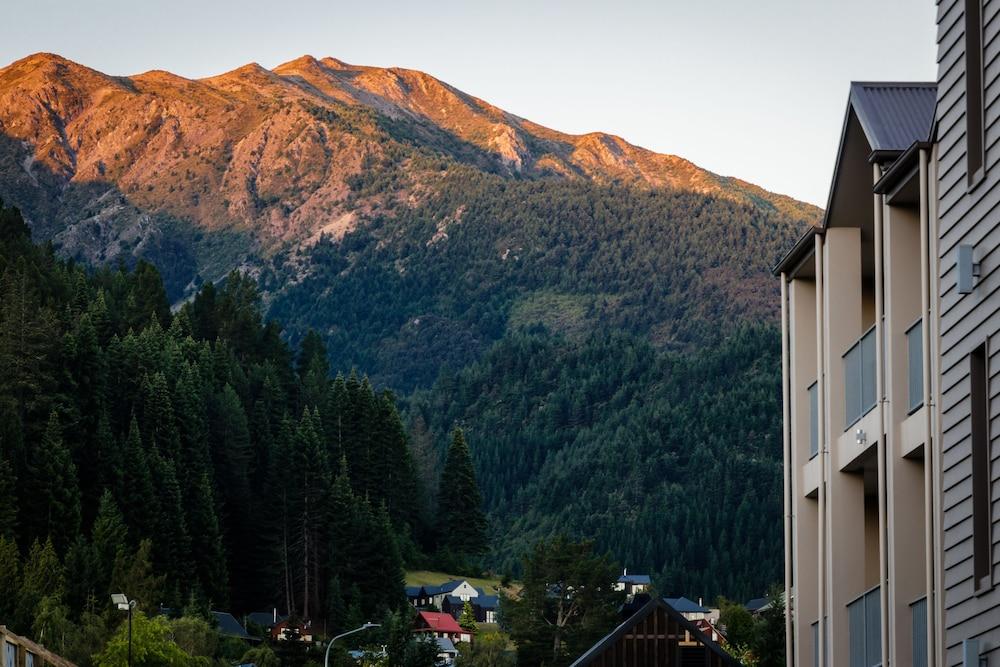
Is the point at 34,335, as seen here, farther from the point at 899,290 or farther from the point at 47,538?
the point at 899,290

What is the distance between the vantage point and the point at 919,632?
20.9 m

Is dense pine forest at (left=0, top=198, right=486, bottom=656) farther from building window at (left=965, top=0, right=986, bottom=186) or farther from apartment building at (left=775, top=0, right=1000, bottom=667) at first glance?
building window at (left=965, top=0, right=986, bottom=186)

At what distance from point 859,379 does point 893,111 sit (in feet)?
10.8

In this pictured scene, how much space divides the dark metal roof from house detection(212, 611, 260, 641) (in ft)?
385

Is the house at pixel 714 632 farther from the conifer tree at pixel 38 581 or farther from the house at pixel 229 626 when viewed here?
the conifer tree at pixel 38 581

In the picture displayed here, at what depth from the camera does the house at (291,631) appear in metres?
136

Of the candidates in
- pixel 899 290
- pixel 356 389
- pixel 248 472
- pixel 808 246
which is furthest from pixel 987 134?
pixel 356 389

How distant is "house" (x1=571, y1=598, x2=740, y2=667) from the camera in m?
84.6

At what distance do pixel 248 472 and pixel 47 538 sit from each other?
1515 inches

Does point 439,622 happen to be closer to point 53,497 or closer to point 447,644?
point 447,644

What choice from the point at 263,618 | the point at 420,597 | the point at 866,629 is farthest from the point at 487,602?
the point at 866,629

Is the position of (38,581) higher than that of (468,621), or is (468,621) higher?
(468,621)

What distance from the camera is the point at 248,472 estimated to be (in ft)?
574

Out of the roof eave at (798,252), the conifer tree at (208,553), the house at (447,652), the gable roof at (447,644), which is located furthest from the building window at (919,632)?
the gable roof at (447,644)
